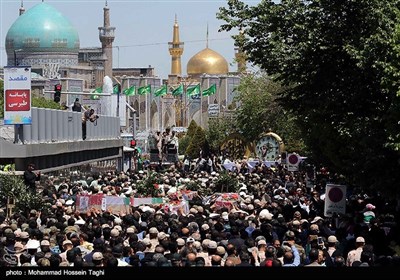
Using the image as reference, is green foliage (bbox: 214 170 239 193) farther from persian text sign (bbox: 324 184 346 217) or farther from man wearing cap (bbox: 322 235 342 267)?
man wearing cap (bbox: 322 235 342 267)

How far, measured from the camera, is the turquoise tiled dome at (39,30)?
157 meters

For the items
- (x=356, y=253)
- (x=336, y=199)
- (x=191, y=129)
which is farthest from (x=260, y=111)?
(x=356, y=253)

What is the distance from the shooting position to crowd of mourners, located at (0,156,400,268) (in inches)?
607

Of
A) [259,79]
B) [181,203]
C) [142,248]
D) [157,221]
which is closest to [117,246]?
[142,248]

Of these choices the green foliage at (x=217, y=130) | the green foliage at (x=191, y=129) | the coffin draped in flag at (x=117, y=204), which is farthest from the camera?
the green foliage at (x=191, y=129)

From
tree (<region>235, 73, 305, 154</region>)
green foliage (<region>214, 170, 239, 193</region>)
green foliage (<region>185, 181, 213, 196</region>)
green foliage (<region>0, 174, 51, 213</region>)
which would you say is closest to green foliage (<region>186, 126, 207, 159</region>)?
tree (<region>235, 73, 305, 154</region>)

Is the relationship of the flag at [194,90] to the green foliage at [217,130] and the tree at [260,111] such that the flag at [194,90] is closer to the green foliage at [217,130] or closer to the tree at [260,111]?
the green foliage at [217,130]

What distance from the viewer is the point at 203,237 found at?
19203mm

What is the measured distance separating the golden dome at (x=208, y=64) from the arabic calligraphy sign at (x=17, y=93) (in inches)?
6100

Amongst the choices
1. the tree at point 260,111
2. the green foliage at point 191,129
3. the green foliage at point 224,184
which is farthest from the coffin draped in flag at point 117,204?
the green foliage at point 191,129

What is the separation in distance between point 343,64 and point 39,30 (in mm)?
135646

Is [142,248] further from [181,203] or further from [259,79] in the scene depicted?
[259,79]

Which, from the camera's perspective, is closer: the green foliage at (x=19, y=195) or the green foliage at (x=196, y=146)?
the green foliage at (x=19, y=195)

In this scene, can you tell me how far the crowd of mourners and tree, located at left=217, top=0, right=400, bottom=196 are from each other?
1.31m
